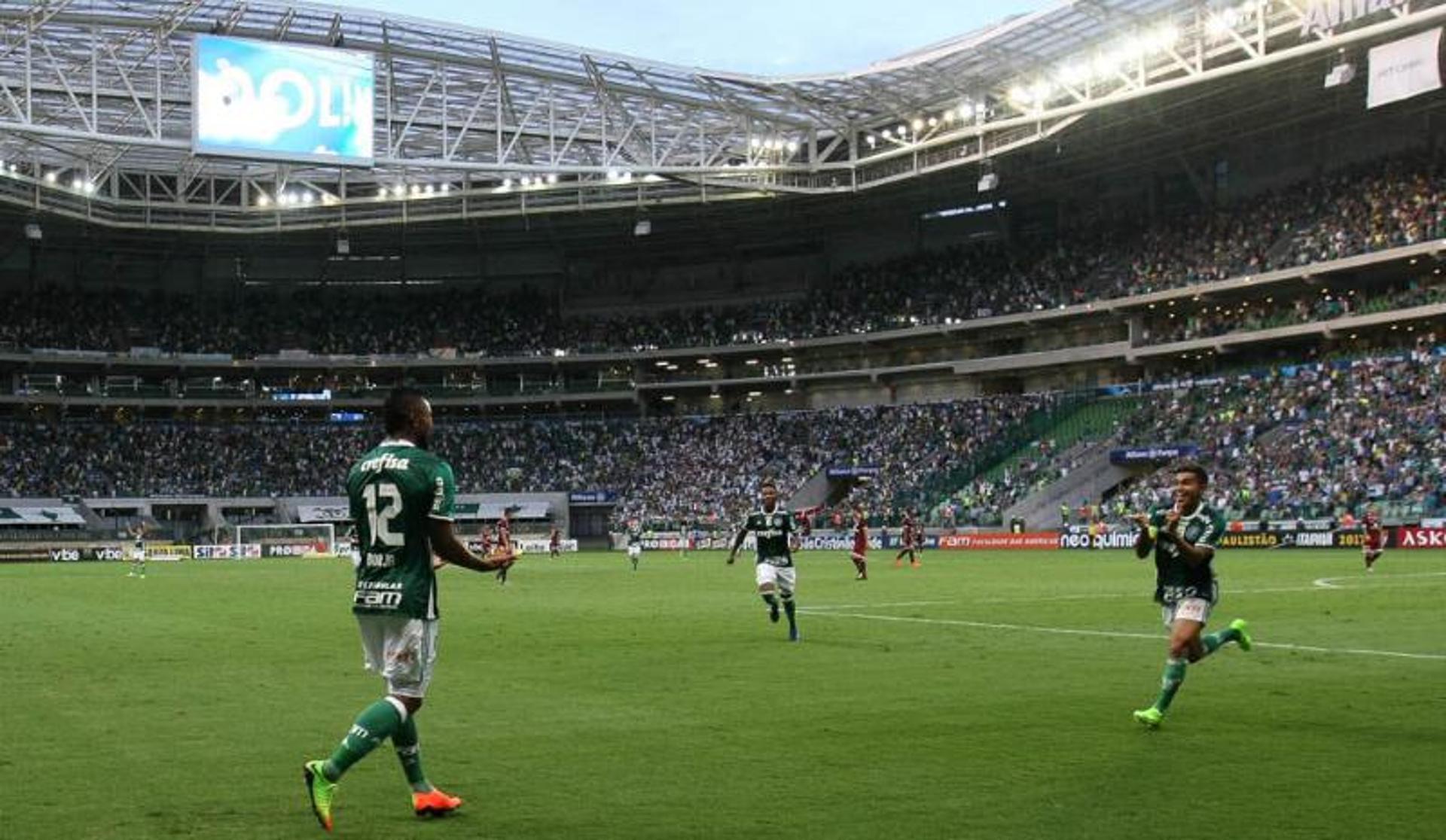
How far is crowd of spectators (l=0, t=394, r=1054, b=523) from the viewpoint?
3302 inches

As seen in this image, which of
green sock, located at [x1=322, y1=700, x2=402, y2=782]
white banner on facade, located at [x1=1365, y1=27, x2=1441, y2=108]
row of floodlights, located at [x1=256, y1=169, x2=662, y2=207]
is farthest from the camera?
row of floodlights, located at [x1=256, y1=169, x2=662, y2=207]

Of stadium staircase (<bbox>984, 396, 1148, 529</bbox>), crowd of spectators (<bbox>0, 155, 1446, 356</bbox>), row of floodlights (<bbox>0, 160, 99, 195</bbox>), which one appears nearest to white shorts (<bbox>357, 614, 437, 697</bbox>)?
crowd of spectators (<bbox>0, 155, 1446, 356</bbox>)

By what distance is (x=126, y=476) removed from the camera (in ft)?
294

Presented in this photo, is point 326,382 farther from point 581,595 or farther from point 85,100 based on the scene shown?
point 581,595

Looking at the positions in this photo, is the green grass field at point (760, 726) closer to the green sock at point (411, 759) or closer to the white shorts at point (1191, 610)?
the green sock at point (411, 759)

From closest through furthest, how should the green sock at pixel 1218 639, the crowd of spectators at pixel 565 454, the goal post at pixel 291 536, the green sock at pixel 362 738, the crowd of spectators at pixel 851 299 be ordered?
the green sock at pixel 362 738 < the green sock at pixel 1218 639 < the crowd of spectators at pixel 851 299 < the goal post at pixel 291 536 < the crowd of spectators at pixel 565 454

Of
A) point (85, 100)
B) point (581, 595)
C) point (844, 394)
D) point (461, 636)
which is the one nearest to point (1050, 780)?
point (461, 636)

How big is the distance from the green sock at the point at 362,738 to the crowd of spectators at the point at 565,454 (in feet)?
234

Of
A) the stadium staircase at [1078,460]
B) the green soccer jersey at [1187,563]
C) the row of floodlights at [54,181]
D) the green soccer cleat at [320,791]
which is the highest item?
the row of floodlights at [54,181]

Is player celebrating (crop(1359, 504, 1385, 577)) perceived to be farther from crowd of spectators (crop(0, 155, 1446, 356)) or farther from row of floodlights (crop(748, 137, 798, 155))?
row of floodlights (crop(748, 137, 798, 155))

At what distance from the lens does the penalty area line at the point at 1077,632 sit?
1859cm

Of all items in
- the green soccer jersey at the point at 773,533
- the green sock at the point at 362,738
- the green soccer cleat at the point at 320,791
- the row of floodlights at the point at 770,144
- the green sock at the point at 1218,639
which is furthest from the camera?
the row of floodlights at the point at 770,144

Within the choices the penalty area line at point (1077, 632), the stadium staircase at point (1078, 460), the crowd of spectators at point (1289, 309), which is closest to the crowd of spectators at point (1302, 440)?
the stadium staircase at point (1078, 460)

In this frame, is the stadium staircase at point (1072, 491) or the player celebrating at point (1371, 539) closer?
the player celebrating at point (1371, 539)
